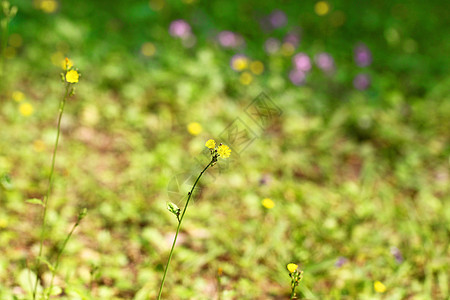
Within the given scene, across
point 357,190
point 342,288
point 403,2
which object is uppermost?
point 403,2

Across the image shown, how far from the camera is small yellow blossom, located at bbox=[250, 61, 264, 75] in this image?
344 cm

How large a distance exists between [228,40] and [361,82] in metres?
1.30

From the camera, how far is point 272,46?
3.70 m

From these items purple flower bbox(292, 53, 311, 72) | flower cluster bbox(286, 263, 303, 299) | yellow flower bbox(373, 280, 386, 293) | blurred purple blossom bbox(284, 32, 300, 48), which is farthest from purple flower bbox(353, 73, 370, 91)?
flower cluster bbox(286, 263, 303, 299)

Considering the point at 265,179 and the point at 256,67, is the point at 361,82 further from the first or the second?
the point at 265,179


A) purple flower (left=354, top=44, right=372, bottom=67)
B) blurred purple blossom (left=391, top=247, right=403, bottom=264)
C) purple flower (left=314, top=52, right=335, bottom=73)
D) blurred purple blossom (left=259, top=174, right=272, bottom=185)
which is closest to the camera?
blurred purple blossom (left=391, top=247, right=403, bottom=264)

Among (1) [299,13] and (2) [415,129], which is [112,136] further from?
(1) [299,13]

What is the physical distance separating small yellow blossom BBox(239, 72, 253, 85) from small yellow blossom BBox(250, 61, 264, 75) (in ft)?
0.45

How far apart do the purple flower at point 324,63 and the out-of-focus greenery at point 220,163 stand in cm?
8

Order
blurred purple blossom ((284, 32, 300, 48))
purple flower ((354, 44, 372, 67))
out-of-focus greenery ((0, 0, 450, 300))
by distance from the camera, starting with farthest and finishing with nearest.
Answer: blurred purple blossom ((284, 32, 300, 48)) < purple flower ((354, 44, 372, 67)) < out-of-focus greenery ((0, 0, 450, 300))

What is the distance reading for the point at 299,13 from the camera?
4.49 metres

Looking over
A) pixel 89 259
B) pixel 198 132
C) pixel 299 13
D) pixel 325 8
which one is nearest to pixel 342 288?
pixel 89 259

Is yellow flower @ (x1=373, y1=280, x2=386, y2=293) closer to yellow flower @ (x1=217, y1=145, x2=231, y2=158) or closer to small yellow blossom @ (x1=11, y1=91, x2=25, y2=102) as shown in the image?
yellow flower @ (x1=217, y1=145, x2=231, y2=158)

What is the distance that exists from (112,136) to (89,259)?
40.8 inches
